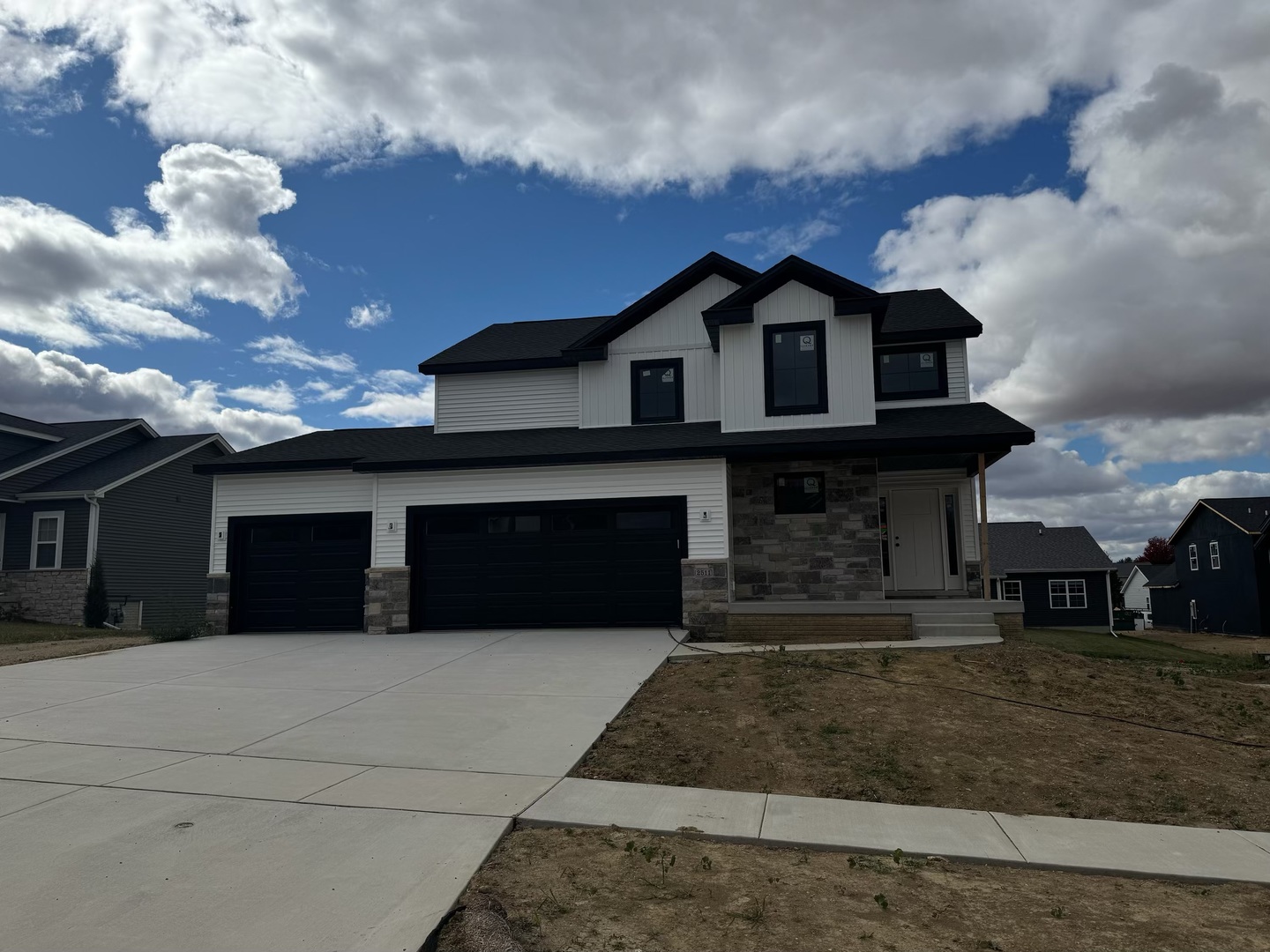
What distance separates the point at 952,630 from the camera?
41.0 ft

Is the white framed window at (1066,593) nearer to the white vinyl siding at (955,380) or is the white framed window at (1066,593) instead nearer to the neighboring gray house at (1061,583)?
the neighboring gray house at (1061,583)

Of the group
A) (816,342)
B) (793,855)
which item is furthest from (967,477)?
(793,855)

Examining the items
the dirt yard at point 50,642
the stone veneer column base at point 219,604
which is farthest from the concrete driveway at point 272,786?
the stone veneer column base at point 219,604

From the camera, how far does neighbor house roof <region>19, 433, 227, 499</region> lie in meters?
22.3

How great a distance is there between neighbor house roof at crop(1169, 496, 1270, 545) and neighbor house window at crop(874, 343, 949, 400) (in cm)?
2384

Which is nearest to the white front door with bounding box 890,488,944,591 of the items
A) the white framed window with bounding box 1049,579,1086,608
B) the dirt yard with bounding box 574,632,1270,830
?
the dirt yard with bounding box 574,632,1270,830

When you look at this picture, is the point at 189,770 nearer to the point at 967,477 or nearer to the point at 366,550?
the point at 366,550

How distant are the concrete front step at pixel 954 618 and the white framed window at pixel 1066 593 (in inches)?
934

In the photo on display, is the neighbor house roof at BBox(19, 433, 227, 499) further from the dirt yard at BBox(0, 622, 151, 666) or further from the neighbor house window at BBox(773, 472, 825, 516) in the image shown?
the neighbor house window at BBox(773, 472, 825, 516)

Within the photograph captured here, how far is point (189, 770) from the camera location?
251 inches

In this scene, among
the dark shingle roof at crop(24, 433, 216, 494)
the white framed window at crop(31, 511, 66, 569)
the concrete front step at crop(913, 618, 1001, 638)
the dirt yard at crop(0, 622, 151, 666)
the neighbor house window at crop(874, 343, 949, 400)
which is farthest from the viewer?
the dark shingle roof at crop(24, 433, 216, 494)

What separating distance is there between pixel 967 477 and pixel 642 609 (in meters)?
7.56

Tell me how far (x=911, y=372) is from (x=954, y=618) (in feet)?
20.4

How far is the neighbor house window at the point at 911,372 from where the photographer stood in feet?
54.9
